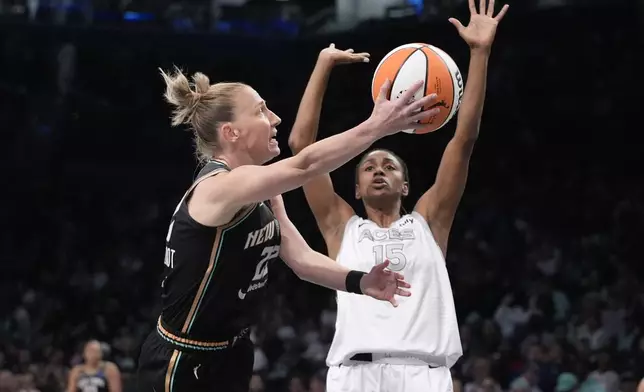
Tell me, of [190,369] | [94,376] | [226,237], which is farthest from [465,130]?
[94,376]

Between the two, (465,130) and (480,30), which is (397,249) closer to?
(465,130)

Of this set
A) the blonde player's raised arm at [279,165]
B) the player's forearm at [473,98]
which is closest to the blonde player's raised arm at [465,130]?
the player's forearm at [473,98]

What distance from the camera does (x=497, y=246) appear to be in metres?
12.2

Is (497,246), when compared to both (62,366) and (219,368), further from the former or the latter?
(219,368)

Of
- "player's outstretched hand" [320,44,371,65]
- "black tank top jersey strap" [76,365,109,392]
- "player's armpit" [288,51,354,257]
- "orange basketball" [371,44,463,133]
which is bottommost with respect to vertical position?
"black tank top jersey strap" [76,365,109,392]

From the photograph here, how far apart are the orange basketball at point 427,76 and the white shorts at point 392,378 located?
1.15 metres

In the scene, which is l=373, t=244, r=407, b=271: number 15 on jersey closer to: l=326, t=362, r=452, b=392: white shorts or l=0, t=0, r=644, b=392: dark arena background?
l=326, t=362, r=452, b=392: white shorts

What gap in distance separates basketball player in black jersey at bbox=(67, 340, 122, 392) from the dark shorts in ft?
18.2

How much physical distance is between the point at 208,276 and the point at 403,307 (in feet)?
4.90

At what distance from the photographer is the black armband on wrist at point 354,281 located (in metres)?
3.81

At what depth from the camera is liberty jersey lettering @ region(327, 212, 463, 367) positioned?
4.55 m

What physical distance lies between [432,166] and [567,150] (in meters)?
1.85

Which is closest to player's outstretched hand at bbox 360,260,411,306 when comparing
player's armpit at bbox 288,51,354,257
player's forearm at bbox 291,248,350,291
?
player's forearm at bbox 291,248,350,291

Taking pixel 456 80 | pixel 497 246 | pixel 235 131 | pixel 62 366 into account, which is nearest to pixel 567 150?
pixel 497 246
